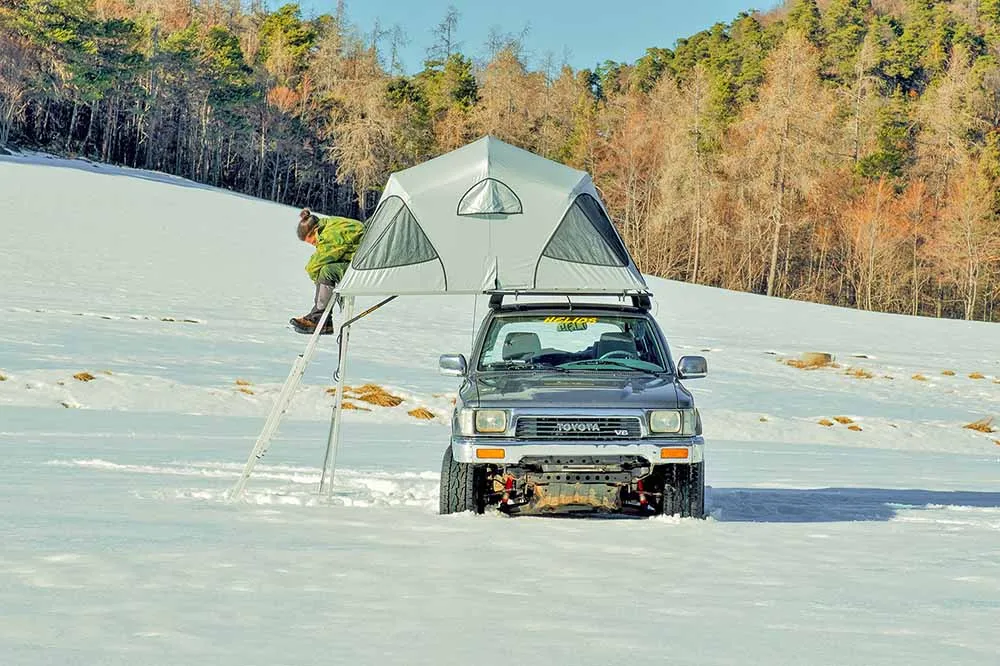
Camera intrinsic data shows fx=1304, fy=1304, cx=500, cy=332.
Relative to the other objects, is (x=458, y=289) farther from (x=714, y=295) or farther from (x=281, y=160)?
(x=281, y=160)

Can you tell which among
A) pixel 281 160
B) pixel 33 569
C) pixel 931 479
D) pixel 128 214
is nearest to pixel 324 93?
pixel 281 160

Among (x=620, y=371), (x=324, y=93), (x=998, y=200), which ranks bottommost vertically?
(x=620, y=371)

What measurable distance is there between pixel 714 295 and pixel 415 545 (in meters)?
47.1

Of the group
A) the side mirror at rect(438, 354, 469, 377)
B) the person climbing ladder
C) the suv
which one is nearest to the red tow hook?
the suv

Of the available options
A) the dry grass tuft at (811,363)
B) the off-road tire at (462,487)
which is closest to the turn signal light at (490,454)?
the off-road tire at (462,487)

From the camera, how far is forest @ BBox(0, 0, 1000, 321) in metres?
77.9

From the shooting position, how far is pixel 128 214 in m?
52.5

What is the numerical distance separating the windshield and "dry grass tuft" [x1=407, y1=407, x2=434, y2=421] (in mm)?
9751

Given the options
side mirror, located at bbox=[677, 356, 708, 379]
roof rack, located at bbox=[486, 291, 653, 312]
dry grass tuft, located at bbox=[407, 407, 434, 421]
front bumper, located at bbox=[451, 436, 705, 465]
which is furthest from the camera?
dry grass tuft, located at bbox=[407, 407, 434, 421]

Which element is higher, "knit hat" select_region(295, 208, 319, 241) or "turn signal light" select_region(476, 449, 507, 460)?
"knit hat" select_region(295, 208, 319, 241)

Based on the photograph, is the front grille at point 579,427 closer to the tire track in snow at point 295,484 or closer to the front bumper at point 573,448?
the front bumper at point 573,448

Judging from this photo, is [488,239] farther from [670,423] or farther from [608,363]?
[670,423]

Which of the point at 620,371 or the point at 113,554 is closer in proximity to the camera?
the point at 113,554

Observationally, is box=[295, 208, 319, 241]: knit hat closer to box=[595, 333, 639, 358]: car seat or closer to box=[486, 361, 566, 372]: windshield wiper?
box=[486, 361, 566, 372]: windshield wiper
